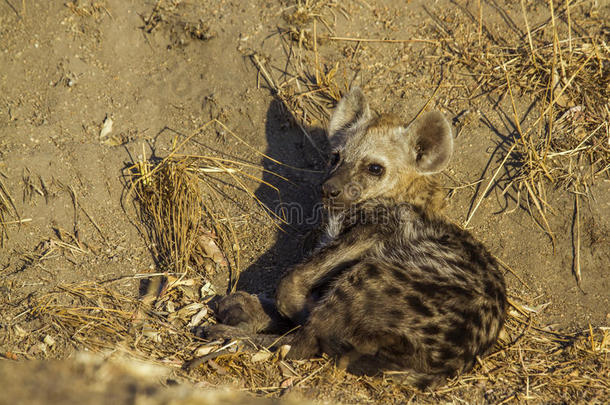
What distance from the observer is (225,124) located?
3.70 m

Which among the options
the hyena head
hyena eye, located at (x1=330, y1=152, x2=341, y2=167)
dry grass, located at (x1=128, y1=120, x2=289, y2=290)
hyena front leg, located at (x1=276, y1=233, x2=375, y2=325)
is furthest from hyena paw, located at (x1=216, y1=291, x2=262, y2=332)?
hyena eye, located at (x1=330, y1=152, x2=341, y2=167)

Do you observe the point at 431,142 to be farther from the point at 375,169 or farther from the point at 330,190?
the point at 330,190

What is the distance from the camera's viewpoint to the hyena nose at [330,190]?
295 cm

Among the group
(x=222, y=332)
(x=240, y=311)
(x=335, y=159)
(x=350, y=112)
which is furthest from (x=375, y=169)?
(x=222, y=332)

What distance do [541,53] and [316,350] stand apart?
8.55 ft

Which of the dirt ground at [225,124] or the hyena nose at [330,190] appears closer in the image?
the hyena nose at [330,190]

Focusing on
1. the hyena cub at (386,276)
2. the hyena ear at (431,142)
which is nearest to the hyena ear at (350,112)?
the hyena cub at (386,276)

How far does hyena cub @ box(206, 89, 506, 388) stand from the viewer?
7.68 feet

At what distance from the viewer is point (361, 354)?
2.38m

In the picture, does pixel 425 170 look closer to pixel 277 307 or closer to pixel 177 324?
pixel 277 307

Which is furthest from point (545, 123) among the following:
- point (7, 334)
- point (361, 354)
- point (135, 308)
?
point (7, 334)

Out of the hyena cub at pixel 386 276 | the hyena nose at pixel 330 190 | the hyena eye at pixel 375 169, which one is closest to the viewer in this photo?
the hyena cub at pixel 386 276

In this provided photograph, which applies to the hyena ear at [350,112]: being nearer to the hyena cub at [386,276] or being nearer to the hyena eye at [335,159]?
the hyena cub at [386,276]

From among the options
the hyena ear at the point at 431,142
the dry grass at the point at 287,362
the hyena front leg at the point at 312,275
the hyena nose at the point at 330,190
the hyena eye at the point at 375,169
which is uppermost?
the hyena ear at the point at 431,142
